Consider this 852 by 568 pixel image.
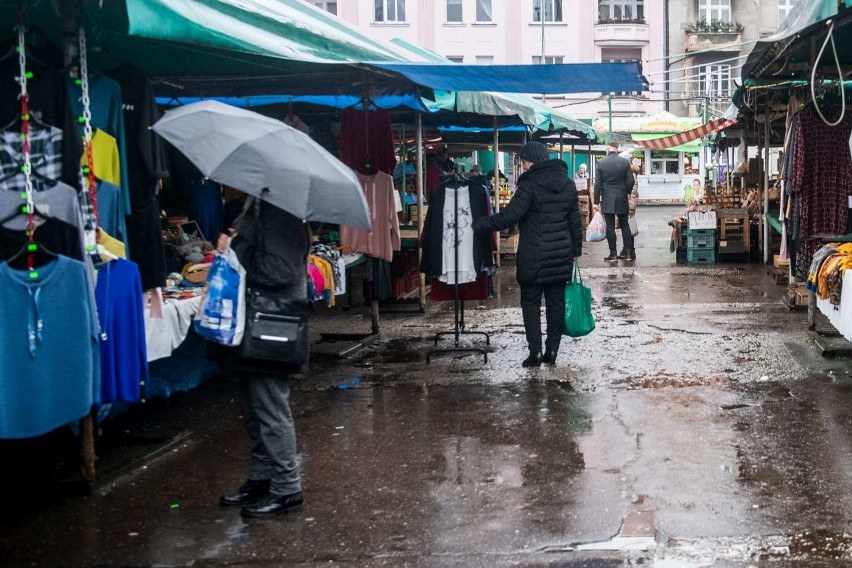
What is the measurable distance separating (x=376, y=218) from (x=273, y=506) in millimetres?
5476

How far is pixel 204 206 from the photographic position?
10266 mm

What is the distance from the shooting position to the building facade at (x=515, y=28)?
49344 mm

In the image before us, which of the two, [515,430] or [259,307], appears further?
[515,430]

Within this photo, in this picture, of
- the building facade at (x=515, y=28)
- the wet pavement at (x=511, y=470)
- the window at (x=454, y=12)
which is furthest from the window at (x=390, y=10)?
the wet pavement at (x=511, y=470)

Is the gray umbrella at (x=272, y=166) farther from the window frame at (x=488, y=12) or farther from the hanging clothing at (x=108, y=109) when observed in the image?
the window frame at (x=488, y=12)

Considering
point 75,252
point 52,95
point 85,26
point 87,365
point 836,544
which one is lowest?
point 836,544

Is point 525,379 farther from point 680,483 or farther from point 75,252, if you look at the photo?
point 75,252

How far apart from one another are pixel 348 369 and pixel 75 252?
4178 millimetres

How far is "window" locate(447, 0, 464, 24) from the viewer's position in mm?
49531

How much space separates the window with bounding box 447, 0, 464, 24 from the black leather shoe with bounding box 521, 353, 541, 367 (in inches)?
1663

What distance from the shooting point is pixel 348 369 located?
928cm

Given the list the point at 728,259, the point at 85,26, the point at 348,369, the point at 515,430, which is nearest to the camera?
the point at 85,26

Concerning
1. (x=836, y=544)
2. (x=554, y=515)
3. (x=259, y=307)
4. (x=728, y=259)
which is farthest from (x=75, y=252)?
(x=728, y=259)

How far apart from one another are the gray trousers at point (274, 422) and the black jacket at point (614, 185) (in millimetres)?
14513
